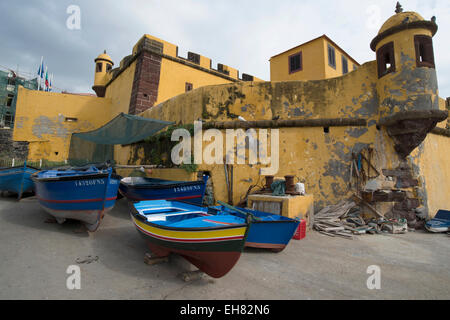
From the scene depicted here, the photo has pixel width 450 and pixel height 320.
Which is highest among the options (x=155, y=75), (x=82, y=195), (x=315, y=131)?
(x=155, y=75)

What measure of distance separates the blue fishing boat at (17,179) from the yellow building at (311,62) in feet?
42.4

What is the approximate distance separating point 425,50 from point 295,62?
7497mm

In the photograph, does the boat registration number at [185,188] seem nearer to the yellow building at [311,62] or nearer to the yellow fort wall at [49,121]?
the yellow building at [311,62]

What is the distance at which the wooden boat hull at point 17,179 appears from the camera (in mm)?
7668

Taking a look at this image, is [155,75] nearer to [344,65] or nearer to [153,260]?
[344,65]

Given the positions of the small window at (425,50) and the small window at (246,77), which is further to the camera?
the small window at (246,77)

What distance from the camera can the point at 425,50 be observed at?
21.9 feet

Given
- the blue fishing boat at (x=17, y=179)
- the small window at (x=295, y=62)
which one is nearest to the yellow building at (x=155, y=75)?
the small window at (x=295, y=62)

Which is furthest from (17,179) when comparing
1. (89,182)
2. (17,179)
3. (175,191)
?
(175,191)

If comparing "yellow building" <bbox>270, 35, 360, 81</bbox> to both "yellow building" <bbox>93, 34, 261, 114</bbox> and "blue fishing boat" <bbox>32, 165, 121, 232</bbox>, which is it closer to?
"yellow building" <bbox>93, 34, 261, 114</bbox>

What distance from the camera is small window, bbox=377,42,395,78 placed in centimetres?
692

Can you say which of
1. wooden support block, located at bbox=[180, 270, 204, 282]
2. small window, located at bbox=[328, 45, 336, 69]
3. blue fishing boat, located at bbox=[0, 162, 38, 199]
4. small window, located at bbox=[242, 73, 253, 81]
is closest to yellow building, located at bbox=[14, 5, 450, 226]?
blue fishing boat, located at bbox=[0, 162, 38, 199]

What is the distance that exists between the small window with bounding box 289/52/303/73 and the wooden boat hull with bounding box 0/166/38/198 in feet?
43.8

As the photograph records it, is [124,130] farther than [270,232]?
Yes
